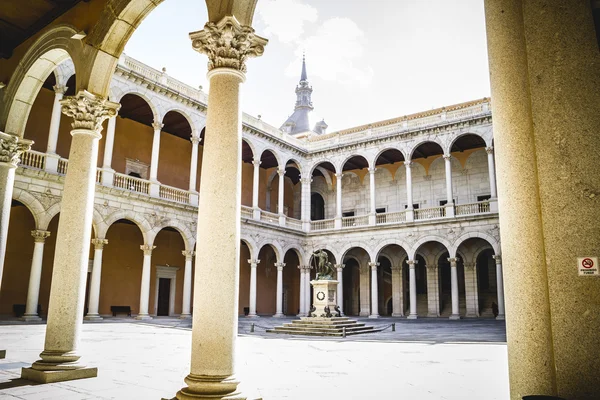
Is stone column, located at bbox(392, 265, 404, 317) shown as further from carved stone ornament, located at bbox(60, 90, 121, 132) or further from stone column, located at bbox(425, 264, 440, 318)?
carved stone ornament, located at bbox(60, 90, 121, 132)

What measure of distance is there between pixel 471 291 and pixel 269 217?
1122 centimetres

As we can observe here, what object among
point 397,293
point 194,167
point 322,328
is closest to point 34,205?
point 194,167

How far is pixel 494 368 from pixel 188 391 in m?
5.07

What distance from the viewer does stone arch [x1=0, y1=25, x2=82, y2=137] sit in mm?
6391

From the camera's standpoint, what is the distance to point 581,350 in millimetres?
2605

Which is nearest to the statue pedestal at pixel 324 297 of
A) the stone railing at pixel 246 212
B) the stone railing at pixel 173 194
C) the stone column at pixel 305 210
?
the stone railing at pixel 173 194

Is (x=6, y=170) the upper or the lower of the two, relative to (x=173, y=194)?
lower

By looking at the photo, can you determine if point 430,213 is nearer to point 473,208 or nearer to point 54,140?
point 473,208

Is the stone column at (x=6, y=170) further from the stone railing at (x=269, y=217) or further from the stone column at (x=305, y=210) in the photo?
the stone column at (x=305, y=210)

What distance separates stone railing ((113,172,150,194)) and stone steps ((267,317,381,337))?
8311 mm

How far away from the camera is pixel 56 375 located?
4.74 m

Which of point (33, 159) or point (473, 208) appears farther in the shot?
point (473, 208)

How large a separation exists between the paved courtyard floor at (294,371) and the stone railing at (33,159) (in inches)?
280

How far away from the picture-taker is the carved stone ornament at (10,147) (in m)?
7.09
